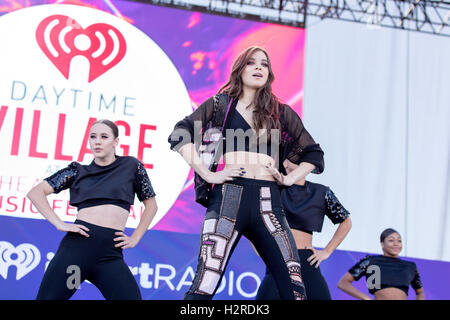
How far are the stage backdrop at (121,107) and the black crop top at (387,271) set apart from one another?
0.95m

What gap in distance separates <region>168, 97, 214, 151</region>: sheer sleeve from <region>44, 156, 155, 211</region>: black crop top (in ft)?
1.98

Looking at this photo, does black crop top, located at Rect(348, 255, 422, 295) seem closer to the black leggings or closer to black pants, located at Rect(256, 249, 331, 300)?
black pants, located at Rect(256, 249, 331, 300)

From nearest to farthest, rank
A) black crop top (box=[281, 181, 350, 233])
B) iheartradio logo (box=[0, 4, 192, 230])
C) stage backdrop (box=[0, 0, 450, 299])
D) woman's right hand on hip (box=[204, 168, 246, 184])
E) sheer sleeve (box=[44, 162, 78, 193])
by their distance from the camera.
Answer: woman's right hand on hip (box=[204, 168, 246, 184]) → sheer sleeve (box=[44, 162, 78, 193]) → black crop top (box=[281, 181, 350, 233]) → stage backdrop (box=[0, 0, 450, 299]) → iheartradio logo (box=[0, 4, 192, 230])

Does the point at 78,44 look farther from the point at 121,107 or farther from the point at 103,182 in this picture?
the point at 103,182

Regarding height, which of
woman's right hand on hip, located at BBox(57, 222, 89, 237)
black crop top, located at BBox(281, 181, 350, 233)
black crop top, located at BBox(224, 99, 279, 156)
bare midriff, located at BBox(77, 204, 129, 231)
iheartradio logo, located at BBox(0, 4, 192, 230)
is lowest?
woman's right hand on hip, located at BBox(57, 222, 89, 237)

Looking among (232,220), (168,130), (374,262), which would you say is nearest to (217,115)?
(232,220)

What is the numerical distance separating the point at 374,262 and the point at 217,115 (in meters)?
2.49

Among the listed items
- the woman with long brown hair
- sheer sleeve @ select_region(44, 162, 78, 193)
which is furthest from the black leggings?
the woman with long brown hair

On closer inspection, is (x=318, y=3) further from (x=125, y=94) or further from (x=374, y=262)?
(x=374, y=262)

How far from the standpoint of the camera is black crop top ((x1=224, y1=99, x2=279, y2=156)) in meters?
2.79

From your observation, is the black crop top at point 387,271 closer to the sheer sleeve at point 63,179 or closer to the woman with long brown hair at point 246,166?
the woman with long brown hair at point 246,166

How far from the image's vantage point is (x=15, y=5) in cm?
571

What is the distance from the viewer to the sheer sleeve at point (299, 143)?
2.93 meters
